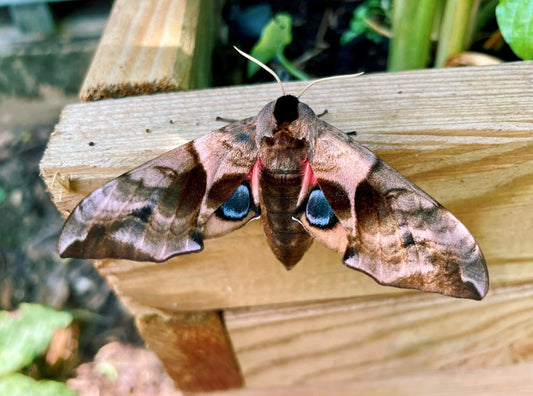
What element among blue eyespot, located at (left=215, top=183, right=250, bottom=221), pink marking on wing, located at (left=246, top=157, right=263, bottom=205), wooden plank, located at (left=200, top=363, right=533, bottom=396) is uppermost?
pink marking on wing, located at (left=246, top=157, right=263, bottom=205)

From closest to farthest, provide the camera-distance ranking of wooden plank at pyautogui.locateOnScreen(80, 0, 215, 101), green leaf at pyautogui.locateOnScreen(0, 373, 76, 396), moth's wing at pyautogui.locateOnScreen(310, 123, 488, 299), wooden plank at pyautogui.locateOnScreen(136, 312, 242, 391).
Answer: moth's wing at pyautogui.locateOnScreen(310, 123, 488, 299), wooden plank at pyautogui.locateOnScreen(80, 0, 215, 101), wooden plank at pyautogui.locateOnScreen(136, 312, 242, 391), green leaf at pyautogui.locateOnScreen(0, 373, 76, 396)

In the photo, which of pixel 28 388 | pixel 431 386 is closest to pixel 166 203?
pixel 28 388

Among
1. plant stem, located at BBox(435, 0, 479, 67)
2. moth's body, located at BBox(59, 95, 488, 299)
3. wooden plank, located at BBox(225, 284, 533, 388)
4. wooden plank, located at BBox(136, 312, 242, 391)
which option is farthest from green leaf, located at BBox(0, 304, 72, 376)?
plant stem, located at BBox(435, 0, 479, 67)

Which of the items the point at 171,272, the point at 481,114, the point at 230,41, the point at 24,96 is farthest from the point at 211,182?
the point at 24,96

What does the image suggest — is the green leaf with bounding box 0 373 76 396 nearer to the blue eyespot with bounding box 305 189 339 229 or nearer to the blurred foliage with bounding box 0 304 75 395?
the blurred foliage with bounding box 0 304 75 395

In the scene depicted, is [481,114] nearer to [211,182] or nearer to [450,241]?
[450,241]

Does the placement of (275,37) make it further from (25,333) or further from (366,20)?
(25,333)
